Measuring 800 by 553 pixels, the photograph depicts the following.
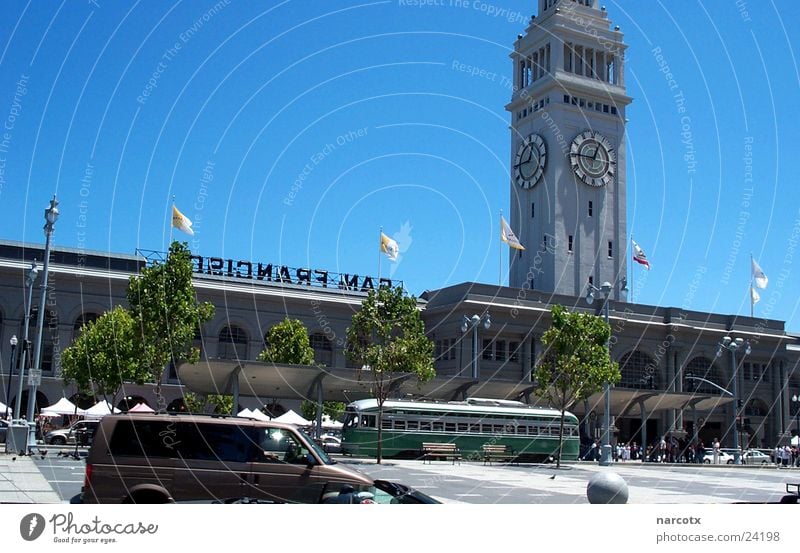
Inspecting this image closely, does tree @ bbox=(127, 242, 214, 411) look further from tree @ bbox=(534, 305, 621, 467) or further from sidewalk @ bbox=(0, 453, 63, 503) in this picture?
tree @ bbox=(534, 305, 621, 467)

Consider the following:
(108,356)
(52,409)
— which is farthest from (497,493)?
(52,409)

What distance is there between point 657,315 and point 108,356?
2194 inches

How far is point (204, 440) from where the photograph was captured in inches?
555

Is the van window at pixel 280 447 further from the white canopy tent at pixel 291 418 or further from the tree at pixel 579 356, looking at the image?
the white canopy tent at pixel 291 418

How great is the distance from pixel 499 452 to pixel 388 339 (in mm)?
11556

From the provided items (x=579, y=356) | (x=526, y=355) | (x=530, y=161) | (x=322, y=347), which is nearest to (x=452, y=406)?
(x=579, y=356)

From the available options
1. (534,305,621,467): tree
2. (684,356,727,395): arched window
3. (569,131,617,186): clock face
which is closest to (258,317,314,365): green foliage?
(534,305,621,467): tree

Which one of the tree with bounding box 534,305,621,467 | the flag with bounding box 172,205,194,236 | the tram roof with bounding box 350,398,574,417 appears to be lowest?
the tram roof with bounding box 350,398,574,417

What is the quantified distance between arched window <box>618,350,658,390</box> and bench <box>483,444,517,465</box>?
32254mm

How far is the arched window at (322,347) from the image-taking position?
79.9 meters

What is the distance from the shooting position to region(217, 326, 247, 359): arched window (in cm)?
7500

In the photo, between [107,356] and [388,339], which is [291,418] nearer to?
[388,339]

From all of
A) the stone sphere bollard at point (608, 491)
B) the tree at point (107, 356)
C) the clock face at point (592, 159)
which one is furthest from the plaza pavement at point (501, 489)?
the clock face at point (592, 159)
